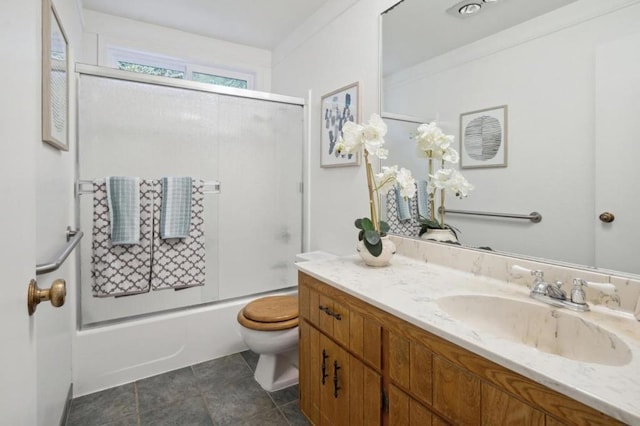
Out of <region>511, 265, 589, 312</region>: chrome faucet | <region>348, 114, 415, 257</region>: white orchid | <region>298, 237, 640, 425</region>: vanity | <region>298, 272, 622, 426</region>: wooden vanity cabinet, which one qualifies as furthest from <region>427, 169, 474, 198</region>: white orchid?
<region>298, 272, 622, 426</region>: wooden vanity cabinet

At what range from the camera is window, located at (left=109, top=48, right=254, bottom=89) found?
2625 mm

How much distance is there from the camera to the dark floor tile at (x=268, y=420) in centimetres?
164

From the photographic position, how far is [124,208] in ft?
6.33

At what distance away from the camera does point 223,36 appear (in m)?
2.82

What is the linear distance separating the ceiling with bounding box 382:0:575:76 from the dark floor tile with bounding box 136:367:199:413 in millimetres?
2148

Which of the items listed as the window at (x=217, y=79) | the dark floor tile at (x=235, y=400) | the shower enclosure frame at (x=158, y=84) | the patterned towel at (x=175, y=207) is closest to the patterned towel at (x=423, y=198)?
the shower enclosure frame at (x=158, y=84)

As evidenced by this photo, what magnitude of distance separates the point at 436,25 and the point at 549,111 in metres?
0.74

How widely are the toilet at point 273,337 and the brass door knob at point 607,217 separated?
1.45 m

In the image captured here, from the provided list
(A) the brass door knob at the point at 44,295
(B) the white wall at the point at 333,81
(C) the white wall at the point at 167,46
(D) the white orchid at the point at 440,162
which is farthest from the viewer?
(C) the white wall at the point at 167,46

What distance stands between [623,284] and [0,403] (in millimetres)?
1453

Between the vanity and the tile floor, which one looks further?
the tile floor

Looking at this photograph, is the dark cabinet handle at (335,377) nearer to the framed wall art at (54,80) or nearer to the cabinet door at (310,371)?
the cabinet door at (310,371)

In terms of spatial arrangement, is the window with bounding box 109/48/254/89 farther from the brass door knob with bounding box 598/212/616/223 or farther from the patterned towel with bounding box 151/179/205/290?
the brass door knob with bounding box 598/212/616/223

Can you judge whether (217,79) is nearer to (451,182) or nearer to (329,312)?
(451,182)
